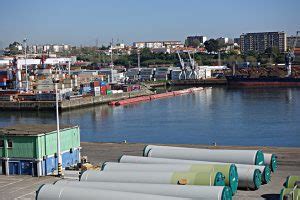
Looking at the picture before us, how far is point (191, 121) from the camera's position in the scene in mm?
12109

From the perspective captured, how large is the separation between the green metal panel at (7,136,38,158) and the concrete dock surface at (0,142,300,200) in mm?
215

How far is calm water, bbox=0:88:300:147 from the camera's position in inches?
373

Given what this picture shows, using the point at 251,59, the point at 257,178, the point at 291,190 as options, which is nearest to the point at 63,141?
the point at 257,178

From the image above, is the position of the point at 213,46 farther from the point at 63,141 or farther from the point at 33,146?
the point at 33,146

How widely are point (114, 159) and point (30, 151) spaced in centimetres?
104

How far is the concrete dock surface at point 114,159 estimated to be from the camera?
4.36 m

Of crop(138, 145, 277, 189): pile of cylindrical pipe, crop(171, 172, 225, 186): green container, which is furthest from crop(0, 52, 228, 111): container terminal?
crop(171, 172, 225, 186): green container

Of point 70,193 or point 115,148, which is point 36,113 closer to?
point 115,148

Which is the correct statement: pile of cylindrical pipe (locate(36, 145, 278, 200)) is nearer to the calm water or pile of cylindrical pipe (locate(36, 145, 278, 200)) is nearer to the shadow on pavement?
the shadow on pavement

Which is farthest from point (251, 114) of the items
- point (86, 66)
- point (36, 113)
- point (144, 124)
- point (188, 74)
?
point (86, 66)

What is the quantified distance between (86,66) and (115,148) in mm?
29801

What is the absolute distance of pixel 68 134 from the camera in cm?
550

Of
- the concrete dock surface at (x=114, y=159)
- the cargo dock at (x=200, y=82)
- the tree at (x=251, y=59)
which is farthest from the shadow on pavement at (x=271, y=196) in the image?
the tree at (x=251, y=59)

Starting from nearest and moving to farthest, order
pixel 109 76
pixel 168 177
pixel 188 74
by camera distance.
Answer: pixel 168 177 → pixel 109 76 → pixel 188 74
